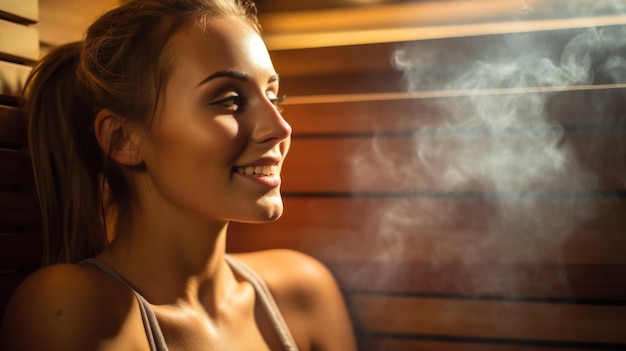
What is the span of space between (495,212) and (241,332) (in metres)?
1.05

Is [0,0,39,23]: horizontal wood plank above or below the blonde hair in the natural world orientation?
above

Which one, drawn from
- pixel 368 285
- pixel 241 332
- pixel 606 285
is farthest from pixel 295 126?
pixel 606 285

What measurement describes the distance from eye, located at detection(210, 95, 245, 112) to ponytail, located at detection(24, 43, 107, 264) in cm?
44

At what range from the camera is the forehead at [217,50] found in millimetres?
1927

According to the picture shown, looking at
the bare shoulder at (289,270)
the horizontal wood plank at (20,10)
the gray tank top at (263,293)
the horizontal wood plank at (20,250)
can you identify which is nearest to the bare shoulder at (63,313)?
the gray tank top at (263,293)

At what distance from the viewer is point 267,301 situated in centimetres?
229

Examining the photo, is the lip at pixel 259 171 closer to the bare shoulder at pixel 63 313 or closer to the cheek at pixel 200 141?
the cheek at pixel 200 141

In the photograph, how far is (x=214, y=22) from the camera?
2000mm

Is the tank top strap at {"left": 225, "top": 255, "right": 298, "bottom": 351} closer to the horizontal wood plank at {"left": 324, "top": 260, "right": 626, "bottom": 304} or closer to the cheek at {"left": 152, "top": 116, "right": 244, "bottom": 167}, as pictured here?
the horizontal wood plank at {"left": 324, "top": 260, "right": 626, "bottom": 304}

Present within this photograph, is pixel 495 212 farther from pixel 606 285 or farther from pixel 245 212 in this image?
pixel 245 212

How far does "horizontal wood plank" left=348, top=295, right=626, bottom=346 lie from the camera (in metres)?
2.30

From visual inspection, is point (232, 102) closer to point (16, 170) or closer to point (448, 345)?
point (16, 170)

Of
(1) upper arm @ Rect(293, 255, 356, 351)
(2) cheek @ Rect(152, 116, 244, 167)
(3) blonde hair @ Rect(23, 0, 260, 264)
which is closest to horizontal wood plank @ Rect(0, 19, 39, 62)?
(3) blonde hair @ Rect(23, 0, 260, 264)

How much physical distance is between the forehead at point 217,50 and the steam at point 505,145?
0.79 meters
